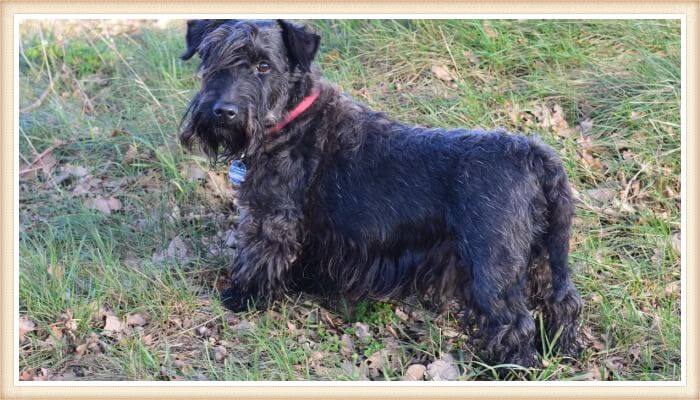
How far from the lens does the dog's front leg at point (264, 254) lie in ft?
15.4

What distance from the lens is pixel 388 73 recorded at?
22.2 feet

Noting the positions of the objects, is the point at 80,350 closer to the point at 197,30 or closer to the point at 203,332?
the point at 203,332

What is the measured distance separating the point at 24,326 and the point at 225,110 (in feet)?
5.93

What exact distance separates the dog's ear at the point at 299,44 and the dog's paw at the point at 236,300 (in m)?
1.47

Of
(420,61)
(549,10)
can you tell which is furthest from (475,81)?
(549,10)

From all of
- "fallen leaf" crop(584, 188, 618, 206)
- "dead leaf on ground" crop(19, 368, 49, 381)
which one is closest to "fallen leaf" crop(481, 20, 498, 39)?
"fallen leaf" crop(584, 188, 618, 206)

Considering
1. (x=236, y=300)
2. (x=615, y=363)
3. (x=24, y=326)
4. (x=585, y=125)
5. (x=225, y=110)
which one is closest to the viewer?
(x=225, y=110)

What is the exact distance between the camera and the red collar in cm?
466

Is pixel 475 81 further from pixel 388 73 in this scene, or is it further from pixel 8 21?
pixel 8 21

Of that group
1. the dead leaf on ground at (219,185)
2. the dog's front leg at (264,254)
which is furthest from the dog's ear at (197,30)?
the dead leaf on ground at (219,185)

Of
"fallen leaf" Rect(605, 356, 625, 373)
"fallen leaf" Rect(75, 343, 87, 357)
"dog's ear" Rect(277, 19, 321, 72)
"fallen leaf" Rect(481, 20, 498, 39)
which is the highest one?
"dog's ear" Rect(277, 19, 321, 72)

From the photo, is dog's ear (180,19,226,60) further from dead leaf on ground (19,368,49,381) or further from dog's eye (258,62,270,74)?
dead leaf on ground (19,368,49,381)

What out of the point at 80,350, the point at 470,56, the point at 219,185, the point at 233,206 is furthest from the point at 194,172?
the point at 470,56

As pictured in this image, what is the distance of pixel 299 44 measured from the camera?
15.0 ft
